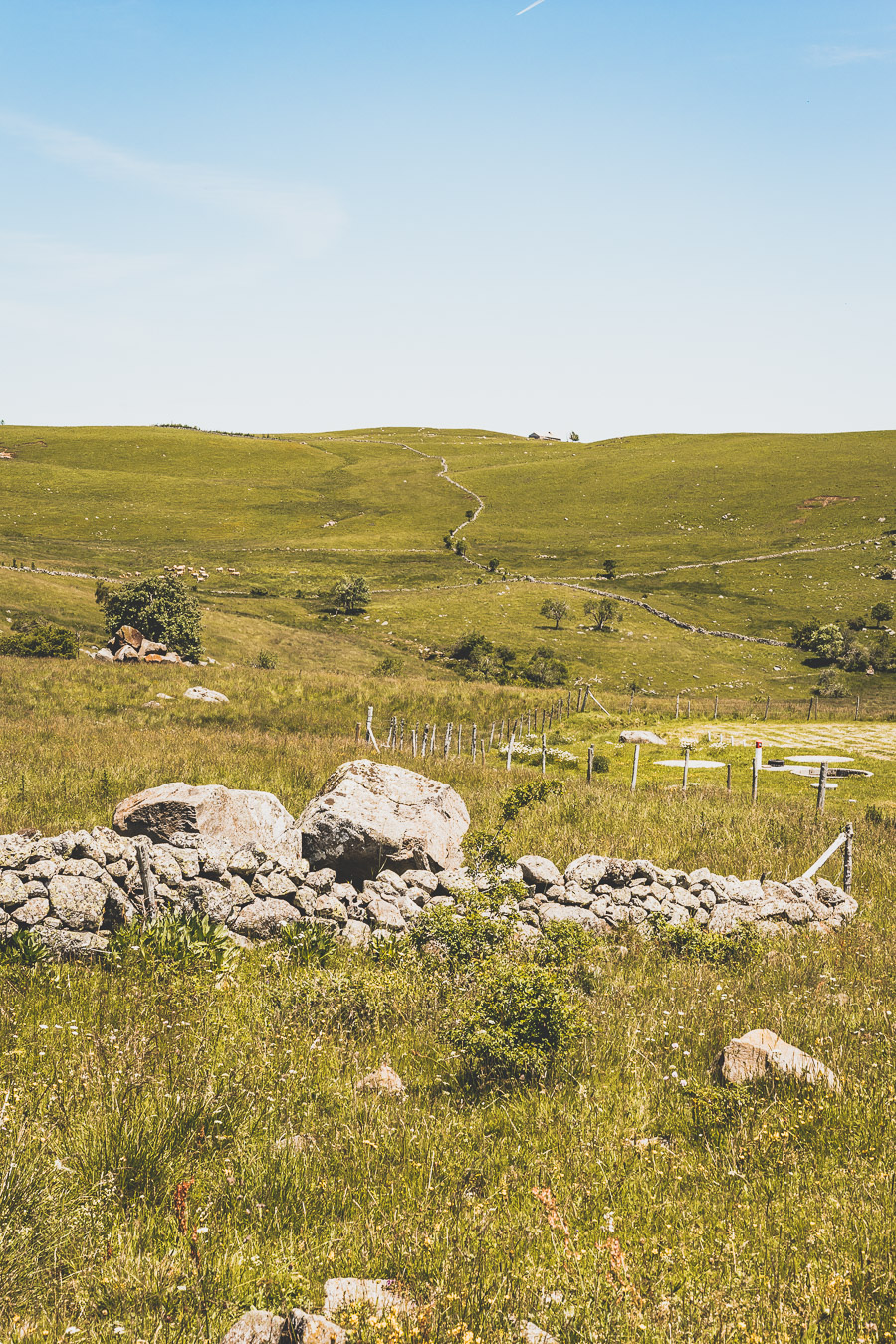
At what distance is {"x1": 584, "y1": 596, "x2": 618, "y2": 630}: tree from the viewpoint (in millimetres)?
84412

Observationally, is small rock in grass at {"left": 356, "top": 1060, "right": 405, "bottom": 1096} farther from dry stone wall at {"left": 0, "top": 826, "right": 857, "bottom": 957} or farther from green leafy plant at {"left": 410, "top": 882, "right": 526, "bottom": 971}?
dry stone wall at {"left": 0, "top": 826, "right": 857, "bottom": 957}

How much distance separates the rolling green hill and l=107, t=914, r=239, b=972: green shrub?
163ft

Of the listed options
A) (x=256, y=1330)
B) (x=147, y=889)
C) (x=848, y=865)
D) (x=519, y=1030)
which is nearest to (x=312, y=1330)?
(x=256, y=1330)

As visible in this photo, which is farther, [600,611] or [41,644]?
[600,611]

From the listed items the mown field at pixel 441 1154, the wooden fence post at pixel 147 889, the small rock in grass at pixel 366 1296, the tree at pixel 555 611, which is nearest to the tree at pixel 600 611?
the tree at pixel 555 611

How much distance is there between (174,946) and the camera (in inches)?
A: 348

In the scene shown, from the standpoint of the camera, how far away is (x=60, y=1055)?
631 cm

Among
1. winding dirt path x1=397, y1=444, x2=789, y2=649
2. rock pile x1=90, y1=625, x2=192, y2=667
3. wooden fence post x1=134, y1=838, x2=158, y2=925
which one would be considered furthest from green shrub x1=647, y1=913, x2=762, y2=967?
winding dirt path x1=397, y1=444, x2=789, y2=649

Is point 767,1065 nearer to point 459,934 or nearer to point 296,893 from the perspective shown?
point 459,934

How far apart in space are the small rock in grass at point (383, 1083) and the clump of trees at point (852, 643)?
7989cm

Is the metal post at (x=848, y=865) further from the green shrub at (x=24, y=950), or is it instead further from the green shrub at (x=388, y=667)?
the green shrub at (x=388, y=667)

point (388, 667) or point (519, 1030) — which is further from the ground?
point (519, 1030)

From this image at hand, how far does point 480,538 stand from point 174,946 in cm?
11288

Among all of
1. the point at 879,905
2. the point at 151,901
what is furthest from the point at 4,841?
the point at 879,905
